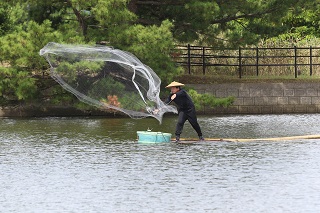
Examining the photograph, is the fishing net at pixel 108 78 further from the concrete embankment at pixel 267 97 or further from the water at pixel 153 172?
the concrete embankment at pixel 267 97

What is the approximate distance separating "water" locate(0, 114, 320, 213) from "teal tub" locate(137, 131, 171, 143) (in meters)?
0.43

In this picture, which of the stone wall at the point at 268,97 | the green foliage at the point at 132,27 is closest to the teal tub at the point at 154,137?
the green foliage at the point at 132,27

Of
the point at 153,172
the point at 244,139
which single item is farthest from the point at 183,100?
the point at 153,172

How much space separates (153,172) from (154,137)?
5.60 meters

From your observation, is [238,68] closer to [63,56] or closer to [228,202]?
[63,56]

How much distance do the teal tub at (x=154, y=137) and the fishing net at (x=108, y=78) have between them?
1.29ft

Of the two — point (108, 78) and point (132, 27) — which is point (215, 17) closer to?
point (132, 27)

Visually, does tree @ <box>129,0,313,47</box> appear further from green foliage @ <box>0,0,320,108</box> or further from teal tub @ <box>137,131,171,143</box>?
teal tub @ <box>137,131,171,143</box>

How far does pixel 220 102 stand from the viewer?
3391 cm

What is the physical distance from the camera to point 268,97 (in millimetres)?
36406

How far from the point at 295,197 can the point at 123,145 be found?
8993 millimetres

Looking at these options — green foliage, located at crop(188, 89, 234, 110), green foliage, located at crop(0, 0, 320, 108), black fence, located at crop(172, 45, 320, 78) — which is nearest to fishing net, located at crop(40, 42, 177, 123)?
green foliage, located at crop(0, 0, 320, 108)

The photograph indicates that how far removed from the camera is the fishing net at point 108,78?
25609mm

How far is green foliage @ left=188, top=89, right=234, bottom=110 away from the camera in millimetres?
33250
